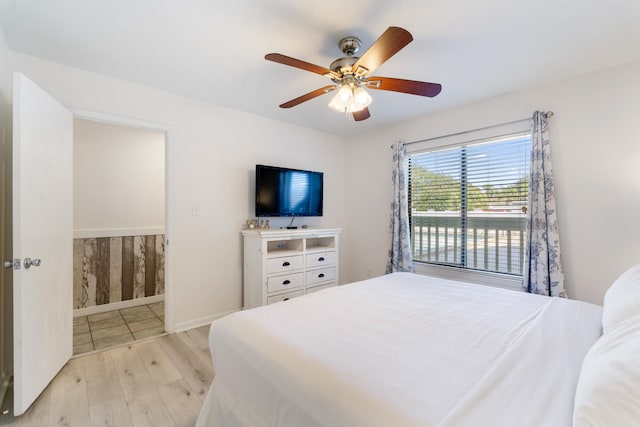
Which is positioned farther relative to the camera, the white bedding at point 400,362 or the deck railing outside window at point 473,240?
the deck railing outside window at point 473,240

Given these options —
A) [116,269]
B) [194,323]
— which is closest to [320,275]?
[194,323]

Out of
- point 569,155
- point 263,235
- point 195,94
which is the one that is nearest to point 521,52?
point 569,155

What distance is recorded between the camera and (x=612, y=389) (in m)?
0.61

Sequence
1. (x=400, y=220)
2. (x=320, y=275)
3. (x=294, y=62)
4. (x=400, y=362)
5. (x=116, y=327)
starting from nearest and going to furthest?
(x=400, y=362)
(x=294, y=62)
(x=116, y=327)
(x=320, y=275)
(x=400, y=220)

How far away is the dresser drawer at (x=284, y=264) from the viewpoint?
3.00m

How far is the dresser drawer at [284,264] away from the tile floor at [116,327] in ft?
4.09

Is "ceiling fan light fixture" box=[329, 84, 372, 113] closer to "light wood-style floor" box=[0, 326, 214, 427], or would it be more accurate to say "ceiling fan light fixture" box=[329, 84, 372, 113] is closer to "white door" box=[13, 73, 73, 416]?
"white door" box=[13, 73, 73, 416]

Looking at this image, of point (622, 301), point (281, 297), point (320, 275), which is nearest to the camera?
point (622, 301)

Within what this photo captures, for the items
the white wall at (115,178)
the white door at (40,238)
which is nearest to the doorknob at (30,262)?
the white door at (40,238)

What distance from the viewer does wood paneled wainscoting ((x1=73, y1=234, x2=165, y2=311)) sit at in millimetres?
3291

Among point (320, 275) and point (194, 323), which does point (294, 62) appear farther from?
point (194, 323)

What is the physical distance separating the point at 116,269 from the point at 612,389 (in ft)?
14.2

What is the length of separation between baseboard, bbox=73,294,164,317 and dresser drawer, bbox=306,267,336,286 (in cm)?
214

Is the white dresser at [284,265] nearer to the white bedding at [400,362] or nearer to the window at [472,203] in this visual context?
the window at [472,203]
